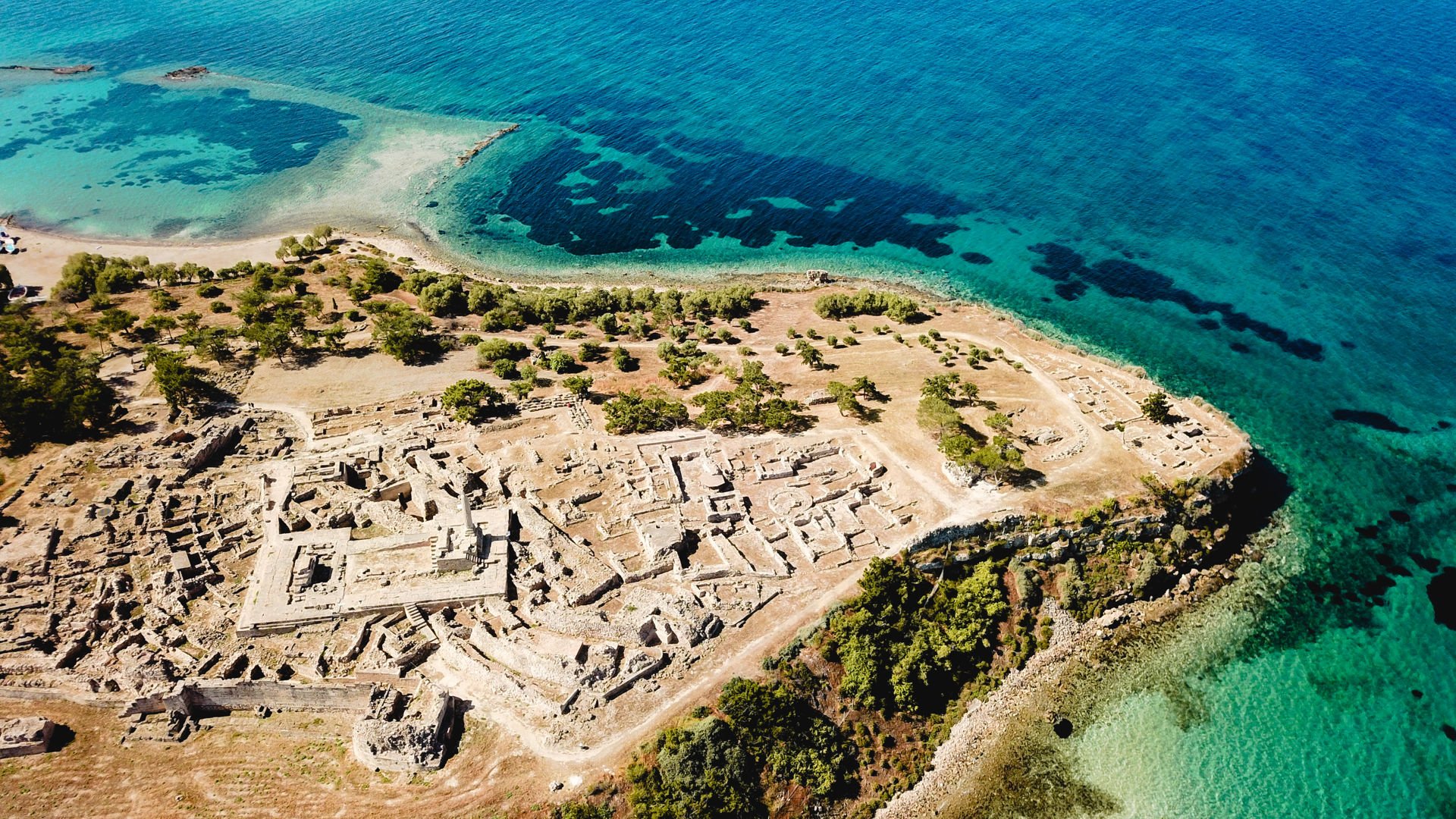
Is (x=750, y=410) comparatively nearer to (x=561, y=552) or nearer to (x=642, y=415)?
(x=642, y=415)

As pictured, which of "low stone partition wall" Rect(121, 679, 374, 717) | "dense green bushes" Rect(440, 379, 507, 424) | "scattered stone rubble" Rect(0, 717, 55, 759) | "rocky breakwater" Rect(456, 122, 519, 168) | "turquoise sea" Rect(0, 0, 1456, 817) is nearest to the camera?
"scattered stone rubble" Rect(0, 717, 55, 759)

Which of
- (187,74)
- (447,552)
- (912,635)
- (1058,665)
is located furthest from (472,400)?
(187,74)

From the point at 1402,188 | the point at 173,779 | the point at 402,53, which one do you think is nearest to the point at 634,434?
the point at 173,779

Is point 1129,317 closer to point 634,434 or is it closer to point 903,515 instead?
point 903,515

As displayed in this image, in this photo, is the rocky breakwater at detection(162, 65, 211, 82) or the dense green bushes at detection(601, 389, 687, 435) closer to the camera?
the dense green bushes at detection(601, 389, 687, 435)

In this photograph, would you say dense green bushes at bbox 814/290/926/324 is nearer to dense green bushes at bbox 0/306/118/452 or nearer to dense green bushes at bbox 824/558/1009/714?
dense green bushes at bbox 824/558/1009/714

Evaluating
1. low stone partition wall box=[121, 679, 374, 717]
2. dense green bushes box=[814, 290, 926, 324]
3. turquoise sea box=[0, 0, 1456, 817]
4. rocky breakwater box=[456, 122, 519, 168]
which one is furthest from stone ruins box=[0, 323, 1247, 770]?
rocky breakwater box=[456, 122, 519, 168]

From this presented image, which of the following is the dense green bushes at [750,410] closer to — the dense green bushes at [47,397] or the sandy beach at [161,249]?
the sandy beach at [161,249]

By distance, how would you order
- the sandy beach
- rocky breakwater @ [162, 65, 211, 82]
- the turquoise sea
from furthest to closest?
rocky breakwater @ [162, 65, 211, 82], the sandy beach, the turquoise sea
